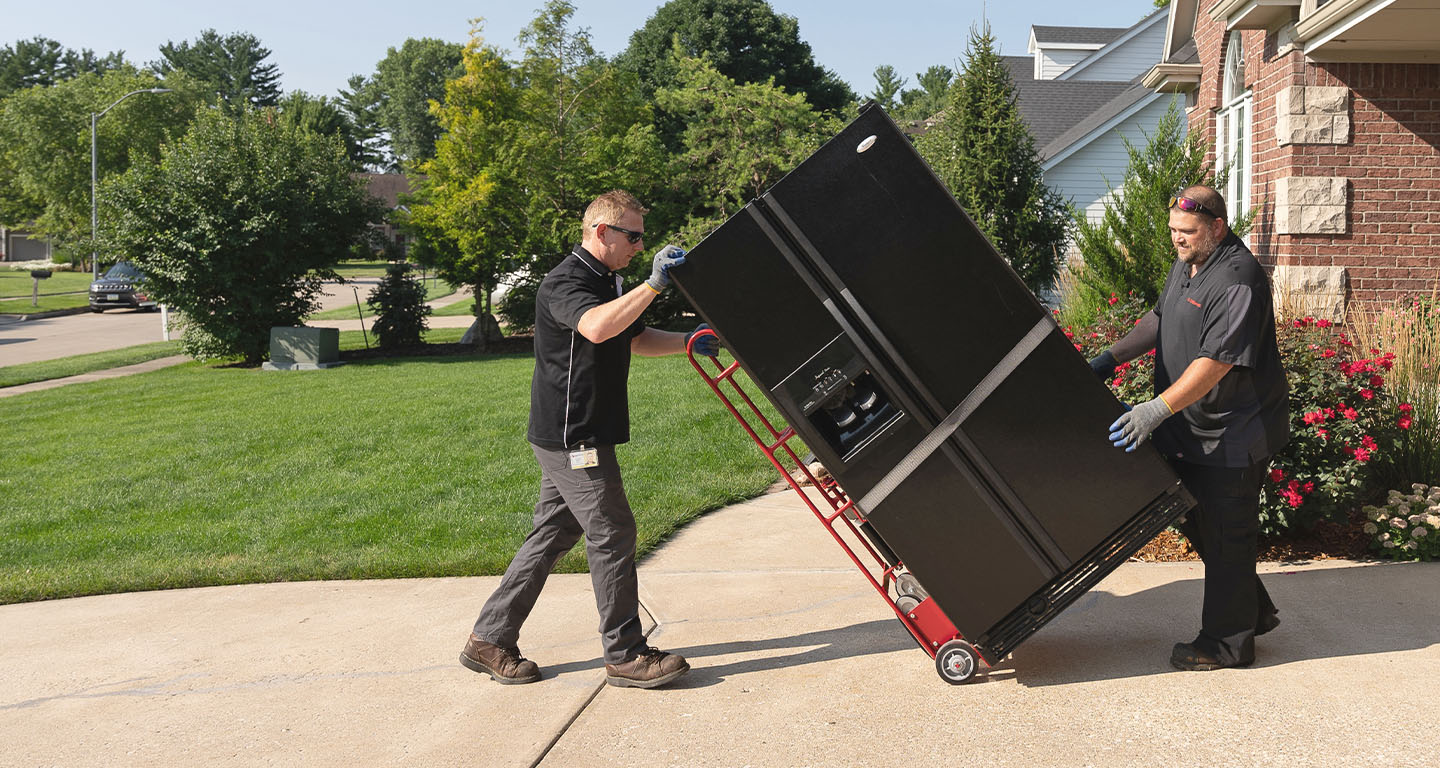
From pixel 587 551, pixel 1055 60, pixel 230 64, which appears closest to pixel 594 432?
pixel 587 551

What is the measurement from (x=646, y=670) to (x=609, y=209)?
1767 millimetres

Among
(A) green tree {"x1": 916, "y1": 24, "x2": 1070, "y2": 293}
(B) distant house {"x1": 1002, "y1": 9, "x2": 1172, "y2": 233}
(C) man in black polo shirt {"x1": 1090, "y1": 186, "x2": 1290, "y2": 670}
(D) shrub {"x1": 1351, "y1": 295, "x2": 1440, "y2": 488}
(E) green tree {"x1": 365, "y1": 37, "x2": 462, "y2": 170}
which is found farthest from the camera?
(E) green tree {"x1": 365, "y1": 37, "x2": 462, "y2": 170}

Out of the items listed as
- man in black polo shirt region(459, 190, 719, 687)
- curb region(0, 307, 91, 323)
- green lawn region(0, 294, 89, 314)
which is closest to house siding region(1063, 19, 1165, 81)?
curb region(0, 307, 91, 323)

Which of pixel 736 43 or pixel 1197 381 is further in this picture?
pixel 736 43

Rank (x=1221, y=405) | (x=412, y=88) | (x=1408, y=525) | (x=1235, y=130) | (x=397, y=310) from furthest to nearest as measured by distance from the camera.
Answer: (x=412, y=88) < (x=397, y=310) < (x=1235, y=130) < (x=1408, y=525) < (x=1221, y=405)

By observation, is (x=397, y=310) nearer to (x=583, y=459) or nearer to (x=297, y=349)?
(x=297, y=349)

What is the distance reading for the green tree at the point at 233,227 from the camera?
17.1m

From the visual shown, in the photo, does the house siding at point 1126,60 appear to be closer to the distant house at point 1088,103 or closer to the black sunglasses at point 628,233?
the distant house at point 1088,103

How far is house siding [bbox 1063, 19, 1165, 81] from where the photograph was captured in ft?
110

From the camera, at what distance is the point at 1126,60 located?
111ft

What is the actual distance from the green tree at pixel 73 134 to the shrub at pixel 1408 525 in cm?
5522

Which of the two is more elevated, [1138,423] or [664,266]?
[664,266]

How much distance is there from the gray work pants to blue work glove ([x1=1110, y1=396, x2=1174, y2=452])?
1.79 metres

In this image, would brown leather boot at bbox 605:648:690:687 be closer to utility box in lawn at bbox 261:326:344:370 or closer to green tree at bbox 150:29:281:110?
utility box in lawn at bbox 261:326:344:370
